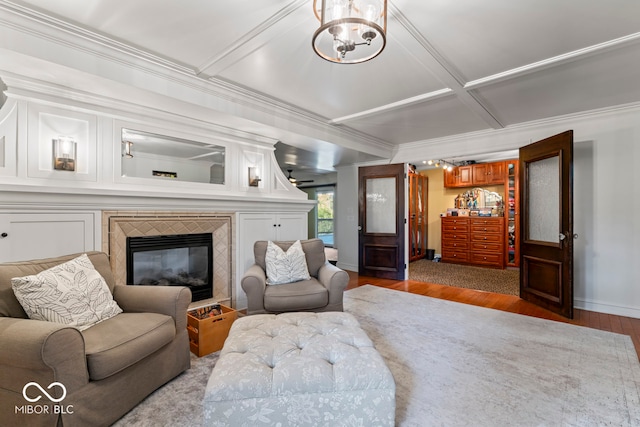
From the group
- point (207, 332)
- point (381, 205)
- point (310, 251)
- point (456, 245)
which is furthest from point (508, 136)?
point (207, 332)

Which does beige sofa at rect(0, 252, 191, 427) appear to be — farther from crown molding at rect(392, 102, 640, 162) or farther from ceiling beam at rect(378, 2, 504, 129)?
crown molding at rect(392, 102, 640, 162)

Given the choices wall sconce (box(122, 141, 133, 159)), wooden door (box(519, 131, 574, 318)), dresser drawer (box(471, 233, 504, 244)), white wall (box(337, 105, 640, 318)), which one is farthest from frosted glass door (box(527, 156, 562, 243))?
wall sconce (box(122, 141, 133, 159))

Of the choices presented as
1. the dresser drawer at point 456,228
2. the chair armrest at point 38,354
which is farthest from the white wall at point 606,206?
the chair armrest at point 38,354

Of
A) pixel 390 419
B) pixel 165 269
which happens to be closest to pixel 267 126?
pixel 165 269

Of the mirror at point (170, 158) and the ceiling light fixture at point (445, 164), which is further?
the ceiling light fixture at point (445, 164)

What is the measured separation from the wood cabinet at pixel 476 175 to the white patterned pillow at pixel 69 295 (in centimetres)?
689

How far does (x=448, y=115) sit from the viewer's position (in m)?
3.70

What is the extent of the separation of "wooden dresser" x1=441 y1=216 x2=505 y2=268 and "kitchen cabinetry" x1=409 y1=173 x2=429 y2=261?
1.85 ft

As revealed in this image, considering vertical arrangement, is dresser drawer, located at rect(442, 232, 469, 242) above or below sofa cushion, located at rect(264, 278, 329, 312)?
above

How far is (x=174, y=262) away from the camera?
318 cm

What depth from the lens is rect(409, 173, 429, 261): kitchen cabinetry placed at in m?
6.83

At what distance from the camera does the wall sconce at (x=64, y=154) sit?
7.55 feet

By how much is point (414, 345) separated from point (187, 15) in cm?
302

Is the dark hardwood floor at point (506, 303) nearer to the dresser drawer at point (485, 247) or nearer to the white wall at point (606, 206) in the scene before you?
the white wall at point (606, 206)
